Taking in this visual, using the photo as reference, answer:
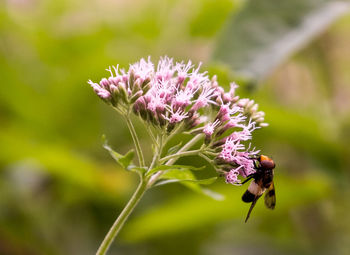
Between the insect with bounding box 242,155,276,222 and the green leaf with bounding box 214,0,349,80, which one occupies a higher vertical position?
the green leaf with bounding box 214,0,349,80

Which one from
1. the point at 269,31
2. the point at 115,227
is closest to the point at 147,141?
the point at 269,31

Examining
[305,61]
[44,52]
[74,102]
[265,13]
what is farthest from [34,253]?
[305,61]

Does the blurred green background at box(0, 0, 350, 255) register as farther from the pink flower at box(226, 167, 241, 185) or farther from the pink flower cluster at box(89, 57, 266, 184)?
the pink flower at box(226, 167, 241, 185)

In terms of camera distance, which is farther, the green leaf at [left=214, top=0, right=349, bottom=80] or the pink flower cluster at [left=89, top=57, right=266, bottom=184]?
the green leaf at [left=214, top=0, right=349, bottom=80]

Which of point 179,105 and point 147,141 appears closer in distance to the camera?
point 179,105

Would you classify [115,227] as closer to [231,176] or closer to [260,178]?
[231,176]

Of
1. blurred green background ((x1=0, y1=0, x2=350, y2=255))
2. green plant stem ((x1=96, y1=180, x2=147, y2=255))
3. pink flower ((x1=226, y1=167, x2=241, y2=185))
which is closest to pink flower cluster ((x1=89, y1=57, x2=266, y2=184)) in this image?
pink flower ((x1=226, y1=167, x2=241, y2=185))

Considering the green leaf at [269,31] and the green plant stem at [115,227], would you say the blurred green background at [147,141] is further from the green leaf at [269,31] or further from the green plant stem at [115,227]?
the green plant stem at [115,227]
